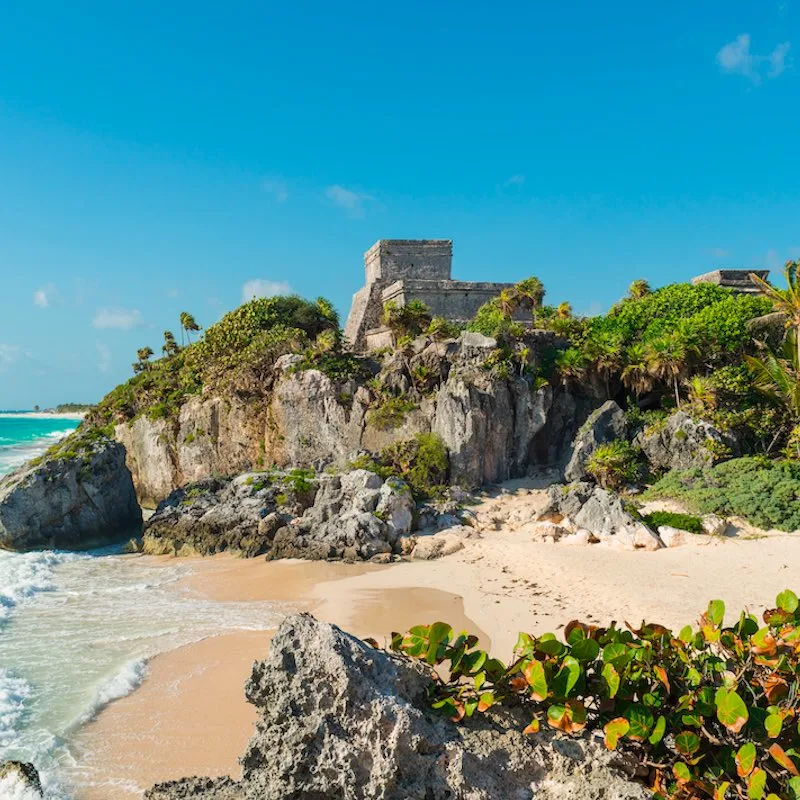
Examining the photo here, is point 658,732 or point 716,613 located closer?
point 658,732

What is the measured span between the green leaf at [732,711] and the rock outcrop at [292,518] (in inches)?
469

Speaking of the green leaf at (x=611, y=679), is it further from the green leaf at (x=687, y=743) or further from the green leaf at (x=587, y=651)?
the green leaf at (x=687, y=743)

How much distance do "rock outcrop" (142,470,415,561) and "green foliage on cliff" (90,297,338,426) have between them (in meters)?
6.89

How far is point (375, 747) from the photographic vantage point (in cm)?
375

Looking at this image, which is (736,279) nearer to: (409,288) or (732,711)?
(409,288)

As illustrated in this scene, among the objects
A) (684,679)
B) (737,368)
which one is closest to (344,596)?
(684,679)

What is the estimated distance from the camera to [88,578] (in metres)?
14.9

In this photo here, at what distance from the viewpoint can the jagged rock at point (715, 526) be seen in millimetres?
14875

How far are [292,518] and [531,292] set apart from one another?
15.7 m

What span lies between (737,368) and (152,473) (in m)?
23.2

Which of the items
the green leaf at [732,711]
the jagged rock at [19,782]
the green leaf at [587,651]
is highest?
the green leaf at [587,651]

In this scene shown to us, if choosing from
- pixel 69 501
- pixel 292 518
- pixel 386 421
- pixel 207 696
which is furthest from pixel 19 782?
pixel 386 421

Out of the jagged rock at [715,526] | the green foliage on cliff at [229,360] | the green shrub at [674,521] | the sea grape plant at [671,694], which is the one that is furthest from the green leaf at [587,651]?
the green foliage on cliff at [229,360]

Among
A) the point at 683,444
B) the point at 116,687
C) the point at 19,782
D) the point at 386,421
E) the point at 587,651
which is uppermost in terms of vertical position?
the point at 386,421
